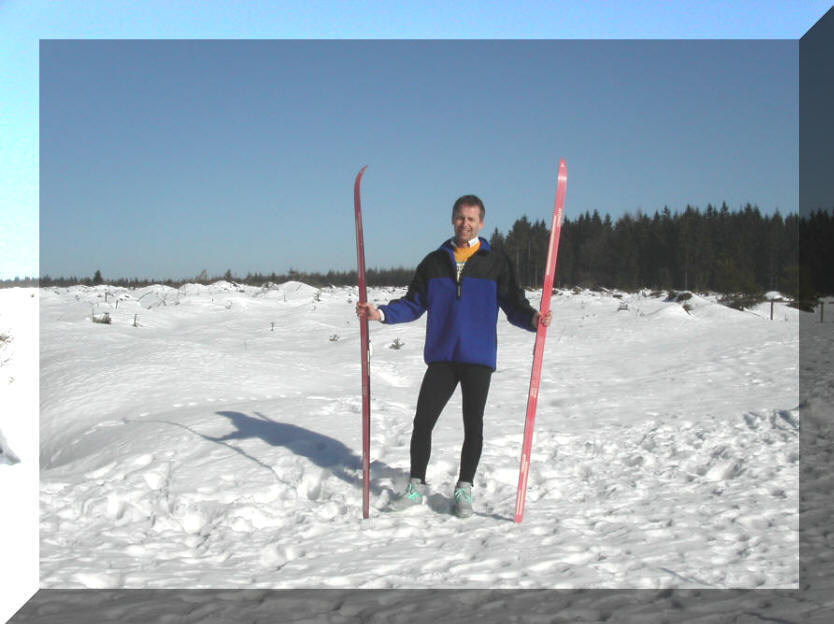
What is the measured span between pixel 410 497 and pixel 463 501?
33 cm

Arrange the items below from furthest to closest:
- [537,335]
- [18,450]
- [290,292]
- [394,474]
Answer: [290,292] → [18,450] → [394,474] → [537,335]

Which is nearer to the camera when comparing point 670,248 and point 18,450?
point 18,450

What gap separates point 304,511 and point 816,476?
11.2ft

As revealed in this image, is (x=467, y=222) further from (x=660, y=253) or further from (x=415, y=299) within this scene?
(x=660, y=253)

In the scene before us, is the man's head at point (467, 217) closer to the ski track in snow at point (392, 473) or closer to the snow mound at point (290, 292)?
the ski track in snow at point (392, 473)

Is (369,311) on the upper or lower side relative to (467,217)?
lower

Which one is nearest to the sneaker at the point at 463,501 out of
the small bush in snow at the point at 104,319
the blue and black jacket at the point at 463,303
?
the blue and black jacket at the point at 463,303

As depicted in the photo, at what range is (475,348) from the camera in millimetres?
4184

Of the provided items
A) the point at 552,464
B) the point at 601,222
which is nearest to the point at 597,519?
the point at 552,464

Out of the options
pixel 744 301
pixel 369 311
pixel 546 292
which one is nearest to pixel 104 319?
pixel 369 311

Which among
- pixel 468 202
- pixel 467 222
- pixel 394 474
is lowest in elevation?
pixel 394 474

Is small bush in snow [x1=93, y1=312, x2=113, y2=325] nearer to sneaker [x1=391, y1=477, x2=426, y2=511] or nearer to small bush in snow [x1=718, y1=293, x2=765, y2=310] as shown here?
sneaker [x1=391, y1=477, x2=426, y2=511]

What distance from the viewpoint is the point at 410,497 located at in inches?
170

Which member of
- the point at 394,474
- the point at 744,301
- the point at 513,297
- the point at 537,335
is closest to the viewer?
the point at 537,335
